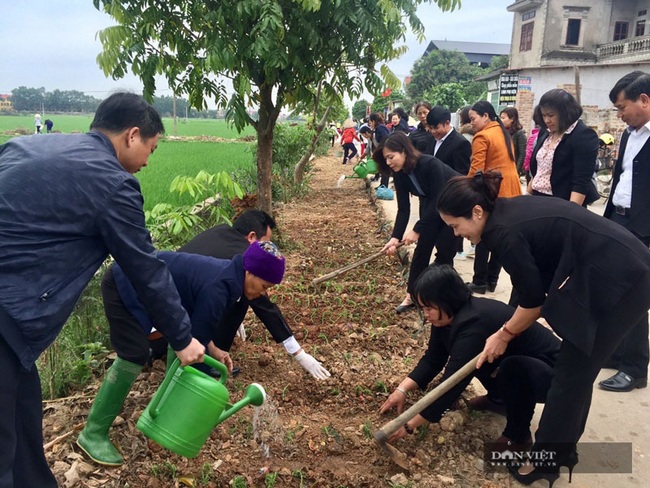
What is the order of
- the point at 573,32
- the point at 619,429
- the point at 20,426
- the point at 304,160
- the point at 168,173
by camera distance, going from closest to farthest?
the point at 20,426, the point at 619,429, the point at 304,160, the point at 168,173, the point at 573,32

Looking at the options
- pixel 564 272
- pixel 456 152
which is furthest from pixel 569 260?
pixel 456 152

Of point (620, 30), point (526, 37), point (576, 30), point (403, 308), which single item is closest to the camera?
point (403, 308)

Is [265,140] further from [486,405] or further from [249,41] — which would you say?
[486,405]

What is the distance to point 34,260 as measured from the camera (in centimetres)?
165

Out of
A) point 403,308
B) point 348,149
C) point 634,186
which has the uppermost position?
point 634,186

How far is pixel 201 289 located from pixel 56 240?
0.90 metres

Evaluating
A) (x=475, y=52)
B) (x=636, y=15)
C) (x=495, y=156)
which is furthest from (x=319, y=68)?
(x=475, y=52)

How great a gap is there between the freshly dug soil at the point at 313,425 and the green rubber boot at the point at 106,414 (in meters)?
0.06

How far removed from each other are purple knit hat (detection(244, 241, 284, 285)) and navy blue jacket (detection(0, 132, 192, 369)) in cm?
63

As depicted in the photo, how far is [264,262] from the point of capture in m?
2.41

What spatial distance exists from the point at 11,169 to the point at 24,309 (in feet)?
1.41

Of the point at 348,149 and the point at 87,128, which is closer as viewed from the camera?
the point at 348,149

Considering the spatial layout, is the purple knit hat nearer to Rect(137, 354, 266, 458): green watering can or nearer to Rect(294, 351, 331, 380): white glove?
Rect(137, 354, 266, 458): green watering can

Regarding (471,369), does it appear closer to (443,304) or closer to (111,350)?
(443,304)
